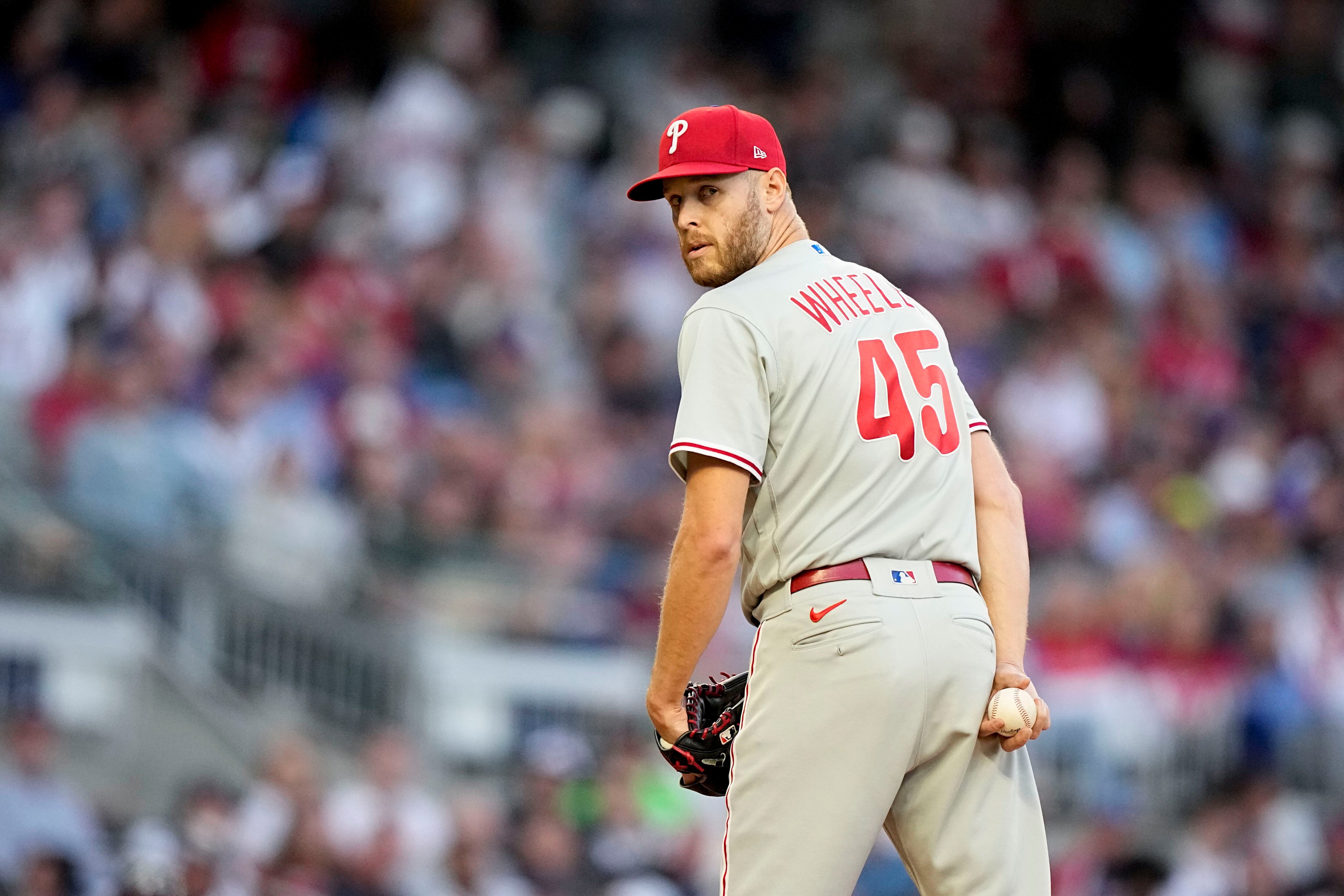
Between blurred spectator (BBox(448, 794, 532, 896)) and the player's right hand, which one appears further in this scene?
blurred spectator (BBox(448, 794, 532, 896))

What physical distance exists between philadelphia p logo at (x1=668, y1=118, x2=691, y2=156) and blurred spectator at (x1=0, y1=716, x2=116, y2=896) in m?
4.13

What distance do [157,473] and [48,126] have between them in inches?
97.0

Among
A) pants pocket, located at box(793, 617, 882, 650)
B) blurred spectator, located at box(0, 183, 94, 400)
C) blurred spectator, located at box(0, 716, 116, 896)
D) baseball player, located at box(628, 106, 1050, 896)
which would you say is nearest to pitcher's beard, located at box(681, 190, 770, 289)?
baseball player, located at box(628, 106, 1050, 896)

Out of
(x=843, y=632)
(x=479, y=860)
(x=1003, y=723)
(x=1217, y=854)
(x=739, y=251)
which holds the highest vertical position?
(x=739, y=251)

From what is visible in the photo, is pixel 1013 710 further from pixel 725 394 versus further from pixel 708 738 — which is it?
pixel 725 394

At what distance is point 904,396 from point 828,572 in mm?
364

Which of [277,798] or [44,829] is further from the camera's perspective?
[277,798]

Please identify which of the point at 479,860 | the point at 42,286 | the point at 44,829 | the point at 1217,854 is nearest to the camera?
the point at 44,829

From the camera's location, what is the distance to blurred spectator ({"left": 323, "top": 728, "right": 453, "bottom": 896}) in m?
6.83

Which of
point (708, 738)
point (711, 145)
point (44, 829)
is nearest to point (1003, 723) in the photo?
point (708, 738)

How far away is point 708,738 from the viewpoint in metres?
3.10

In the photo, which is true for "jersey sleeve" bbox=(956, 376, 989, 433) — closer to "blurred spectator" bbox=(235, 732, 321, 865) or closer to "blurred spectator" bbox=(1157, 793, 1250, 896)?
"blurred spectator" bbox=(235, 732, 321, 865)

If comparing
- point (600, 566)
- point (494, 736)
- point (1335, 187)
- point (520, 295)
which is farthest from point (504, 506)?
point (1335, 187)

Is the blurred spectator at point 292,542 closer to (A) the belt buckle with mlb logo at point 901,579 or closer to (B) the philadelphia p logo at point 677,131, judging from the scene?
(B) the philadelphia p logo at point 677,131
